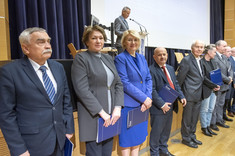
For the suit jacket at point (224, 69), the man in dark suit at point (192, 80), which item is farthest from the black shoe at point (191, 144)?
the suit jacket at point (224, 69)

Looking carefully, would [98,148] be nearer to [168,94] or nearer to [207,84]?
[168,94]

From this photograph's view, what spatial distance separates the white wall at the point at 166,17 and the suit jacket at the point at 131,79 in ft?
8.15

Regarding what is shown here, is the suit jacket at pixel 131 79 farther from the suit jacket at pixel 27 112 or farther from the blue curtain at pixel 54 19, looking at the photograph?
the blue curtain at pixel 54 19

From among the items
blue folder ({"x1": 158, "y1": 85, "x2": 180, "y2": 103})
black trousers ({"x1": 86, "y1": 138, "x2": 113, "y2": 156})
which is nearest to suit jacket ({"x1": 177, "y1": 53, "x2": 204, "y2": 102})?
blue folder ({"x1": 158, "y1": 85, "x2": 180, "y2": 103})

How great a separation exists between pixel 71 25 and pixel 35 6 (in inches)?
28.4

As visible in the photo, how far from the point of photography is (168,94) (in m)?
2.02

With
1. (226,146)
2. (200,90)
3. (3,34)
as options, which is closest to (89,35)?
(3,34)

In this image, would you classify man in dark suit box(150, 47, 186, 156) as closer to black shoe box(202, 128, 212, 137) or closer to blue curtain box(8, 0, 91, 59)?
black shoe box(202, 128, 212, 137)

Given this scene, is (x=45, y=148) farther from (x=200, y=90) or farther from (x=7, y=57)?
(x=200, y=90)

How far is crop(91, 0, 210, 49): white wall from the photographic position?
4.05 m

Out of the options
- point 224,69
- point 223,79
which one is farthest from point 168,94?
point 224,69

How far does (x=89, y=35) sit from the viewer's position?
1.41m

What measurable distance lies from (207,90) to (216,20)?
673cm

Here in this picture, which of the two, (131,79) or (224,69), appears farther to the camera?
(224,69)
